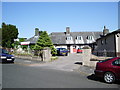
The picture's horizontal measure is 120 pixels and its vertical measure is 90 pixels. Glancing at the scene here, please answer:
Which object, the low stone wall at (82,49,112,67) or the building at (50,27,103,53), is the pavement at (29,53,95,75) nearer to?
the low stone wall at (82,49,112,67)

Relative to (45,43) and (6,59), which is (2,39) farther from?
(6,59)

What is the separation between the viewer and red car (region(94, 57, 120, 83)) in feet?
26.3

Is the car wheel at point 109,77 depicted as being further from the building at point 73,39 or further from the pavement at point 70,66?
the building at point 73,39

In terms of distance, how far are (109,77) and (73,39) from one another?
124 feet

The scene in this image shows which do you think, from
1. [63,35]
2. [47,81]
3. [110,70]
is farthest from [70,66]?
[63,35]

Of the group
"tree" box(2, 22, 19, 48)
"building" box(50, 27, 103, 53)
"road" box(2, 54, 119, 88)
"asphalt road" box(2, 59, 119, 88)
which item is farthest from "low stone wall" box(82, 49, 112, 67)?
"tree" box(2, 22, 19, 48)

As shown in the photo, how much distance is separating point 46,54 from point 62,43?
24.9 metres

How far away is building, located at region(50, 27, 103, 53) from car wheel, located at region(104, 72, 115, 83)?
35594 mm

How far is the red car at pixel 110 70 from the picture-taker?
26.3 ft

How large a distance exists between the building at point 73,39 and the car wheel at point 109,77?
1401 inches

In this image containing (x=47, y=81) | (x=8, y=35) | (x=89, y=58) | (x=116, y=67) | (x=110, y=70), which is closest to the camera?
(x=116, y=67)

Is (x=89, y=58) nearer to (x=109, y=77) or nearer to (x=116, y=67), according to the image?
(x=109, y=77)

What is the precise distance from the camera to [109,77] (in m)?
8.28

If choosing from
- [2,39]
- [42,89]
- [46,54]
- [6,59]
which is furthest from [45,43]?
[2,39]
